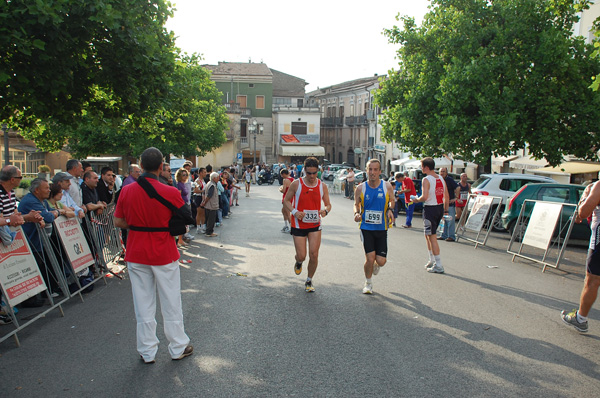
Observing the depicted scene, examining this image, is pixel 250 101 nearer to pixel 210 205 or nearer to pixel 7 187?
pixel 210 205

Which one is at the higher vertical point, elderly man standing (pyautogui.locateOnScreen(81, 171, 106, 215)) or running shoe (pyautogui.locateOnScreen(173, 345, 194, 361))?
elderly man standing (pyautogui.locateOnScreen(81, 171, 106, 215))

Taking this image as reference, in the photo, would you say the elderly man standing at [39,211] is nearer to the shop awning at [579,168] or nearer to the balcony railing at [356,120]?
the shop awning at [579,168]

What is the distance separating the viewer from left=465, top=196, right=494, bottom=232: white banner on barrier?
13.2 meters

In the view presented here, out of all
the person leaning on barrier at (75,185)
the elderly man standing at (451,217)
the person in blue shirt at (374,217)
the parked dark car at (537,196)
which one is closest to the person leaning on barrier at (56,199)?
the person leaning on barrier at (75,185)

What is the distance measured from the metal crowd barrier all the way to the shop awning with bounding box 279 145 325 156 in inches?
2391

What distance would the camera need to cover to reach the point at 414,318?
21.5 feet

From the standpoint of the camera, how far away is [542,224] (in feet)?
34.4

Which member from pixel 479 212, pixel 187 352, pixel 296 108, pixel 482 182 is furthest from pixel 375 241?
pixel 296 108

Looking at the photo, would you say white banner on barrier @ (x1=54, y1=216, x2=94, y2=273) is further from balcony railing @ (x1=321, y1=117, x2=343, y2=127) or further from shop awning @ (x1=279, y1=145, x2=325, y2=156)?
balcony railing @ (x1=321, y1=117, x2=343, y2=127)

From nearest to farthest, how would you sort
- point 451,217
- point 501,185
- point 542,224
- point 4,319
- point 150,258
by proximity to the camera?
point 150,258 < point 4,319 < point 542,224 < point 451,217 < point 501,185

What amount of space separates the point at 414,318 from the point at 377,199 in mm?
1885

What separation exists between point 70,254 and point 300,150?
208 feet

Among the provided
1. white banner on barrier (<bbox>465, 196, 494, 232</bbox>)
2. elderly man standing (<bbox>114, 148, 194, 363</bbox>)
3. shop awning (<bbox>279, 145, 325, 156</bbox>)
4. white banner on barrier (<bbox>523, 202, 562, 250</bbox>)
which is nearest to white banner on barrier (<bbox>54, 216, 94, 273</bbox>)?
elderly man standing (<bbox>114, 148, 194, 363</bbox>)

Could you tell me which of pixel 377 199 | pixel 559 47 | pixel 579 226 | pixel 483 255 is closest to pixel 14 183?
pixel 377 199
